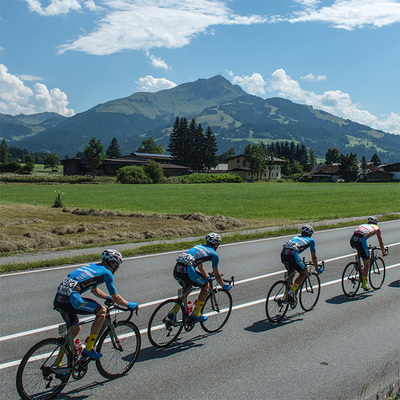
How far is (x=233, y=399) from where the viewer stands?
5.80m

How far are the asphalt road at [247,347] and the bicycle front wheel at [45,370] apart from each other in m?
0.25

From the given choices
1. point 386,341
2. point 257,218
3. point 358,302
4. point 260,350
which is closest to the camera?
point 260,350

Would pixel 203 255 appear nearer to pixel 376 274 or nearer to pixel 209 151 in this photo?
pixel 376 274

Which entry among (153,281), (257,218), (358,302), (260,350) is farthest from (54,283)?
(257,218)

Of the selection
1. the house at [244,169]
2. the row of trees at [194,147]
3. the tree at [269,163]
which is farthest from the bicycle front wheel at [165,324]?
the tree at [269,163]

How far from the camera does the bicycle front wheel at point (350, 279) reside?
10781 mm

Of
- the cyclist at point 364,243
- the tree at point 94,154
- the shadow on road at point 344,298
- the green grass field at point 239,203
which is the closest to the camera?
the shadow on road at point 344,298

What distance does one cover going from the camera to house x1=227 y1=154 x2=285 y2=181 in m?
143

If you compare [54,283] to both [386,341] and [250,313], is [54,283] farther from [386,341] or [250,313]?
[386,341]

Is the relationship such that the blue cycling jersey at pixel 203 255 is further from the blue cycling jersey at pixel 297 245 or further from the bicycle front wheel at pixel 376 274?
the bicycle front wheel at pixel 376 274

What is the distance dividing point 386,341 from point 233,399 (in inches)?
151

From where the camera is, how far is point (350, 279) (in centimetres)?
1083

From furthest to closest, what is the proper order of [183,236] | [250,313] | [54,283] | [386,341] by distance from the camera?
[183,236], [54,283], [250,313], [386,341]

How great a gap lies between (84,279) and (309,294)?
19.3ft
